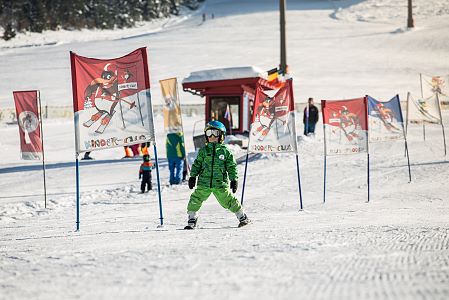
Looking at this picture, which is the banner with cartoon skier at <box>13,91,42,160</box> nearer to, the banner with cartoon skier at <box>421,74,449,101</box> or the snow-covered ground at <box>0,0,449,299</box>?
the snow-covered ground at <box>0,0,449,299</box>

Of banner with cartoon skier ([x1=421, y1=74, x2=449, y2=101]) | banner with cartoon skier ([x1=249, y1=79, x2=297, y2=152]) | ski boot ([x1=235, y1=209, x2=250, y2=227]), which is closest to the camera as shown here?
ski boot ([x1=235, y1=209, x2=250, y2=227])

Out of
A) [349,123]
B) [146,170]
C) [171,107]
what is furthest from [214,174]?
[171,107]

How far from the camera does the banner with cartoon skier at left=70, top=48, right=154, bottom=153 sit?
341 inches

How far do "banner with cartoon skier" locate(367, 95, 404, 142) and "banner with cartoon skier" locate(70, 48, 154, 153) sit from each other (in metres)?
7.17

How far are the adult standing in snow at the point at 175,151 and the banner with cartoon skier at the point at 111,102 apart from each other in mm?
6658

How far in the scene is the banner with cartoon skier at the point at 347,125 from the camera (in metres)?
13.0

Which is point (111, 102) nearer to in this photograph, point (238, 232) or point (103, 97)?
point (103, 97)

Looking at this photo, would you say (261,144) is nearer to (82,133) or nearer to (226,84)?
(82,133)

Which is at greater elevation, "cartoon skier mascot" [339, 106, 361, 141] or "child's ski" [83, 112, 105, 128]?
"child's ski" [83, 112, 105, 128]

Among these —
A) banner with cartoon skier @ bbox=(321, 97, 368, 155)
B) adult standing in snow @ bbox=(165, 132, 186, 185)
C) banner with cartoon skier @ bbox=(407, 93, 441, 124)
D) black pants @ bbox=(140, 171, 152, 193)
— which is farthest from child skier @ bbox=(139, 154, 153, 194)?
banner with cartoon skier @ bbox=(407, 93, 441, 124)

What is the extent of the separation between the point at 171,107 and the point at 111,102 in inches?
269

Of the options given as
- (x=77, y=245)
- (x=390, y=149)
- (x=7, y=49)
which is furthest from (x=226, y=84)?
(x=7, y=49)

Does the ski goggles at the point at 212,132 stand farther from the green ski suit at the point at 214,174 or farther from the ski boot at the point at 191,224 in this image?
the ski boot at the point at 191,224

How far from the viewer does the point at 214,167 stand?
823 cm
